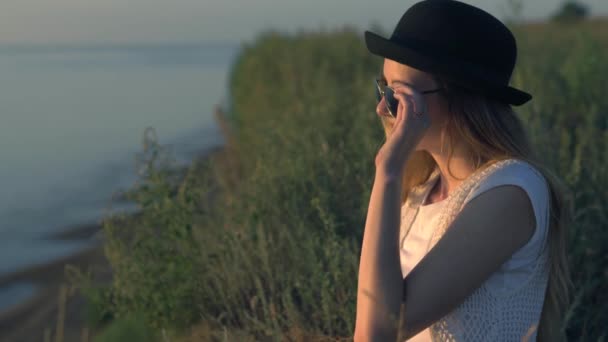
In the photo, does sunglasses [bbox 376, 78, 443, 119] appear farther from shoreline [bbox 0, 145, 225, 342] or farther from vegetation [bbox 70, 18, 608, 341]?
shoreline [bbox 0, 145, 225, 342]

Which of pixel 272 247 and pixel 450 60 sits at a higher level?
pixel 450 60

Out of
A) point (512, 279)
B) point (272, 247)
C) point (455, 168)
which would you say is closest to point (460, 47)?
point (455, 168)

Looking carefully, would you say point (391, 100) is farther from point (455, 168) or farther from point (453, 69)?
point (455, 168)

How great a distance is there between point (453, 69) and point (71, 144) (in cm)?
1377

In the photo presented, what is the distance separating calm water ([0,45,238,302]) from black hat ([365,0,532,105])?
12.3 ft

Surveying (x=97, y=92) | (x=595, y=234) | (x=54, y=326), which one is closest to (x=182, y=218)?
(x=595, y=234)

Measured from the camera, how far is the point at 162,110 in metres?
20.5

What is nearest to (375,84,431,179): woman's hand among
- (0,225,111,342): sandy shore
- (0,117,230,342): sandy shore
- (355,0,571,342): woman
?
(355,0,571,342): woman

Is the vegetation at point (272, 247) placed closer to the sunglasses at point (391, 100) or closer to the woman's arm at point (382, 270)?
the woman's arm at point (382, 270)

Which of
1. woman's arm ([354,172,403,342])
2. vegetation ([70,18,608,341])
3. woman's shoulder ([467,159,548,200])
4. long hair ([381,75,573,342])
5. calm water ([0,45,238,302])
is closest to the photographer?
woman's arm ([354,172,403,342])

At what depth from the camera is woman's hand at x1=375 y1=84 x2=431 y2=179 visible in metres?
1.74

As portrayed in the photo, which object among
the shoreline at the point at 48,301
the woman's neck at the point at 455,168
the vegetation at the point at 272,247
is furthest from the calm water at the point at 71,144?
the woman's neck at the point at 455,168

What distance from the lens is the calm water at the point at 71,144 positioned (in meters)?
9.75

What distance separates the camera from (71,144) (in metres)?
14.7
